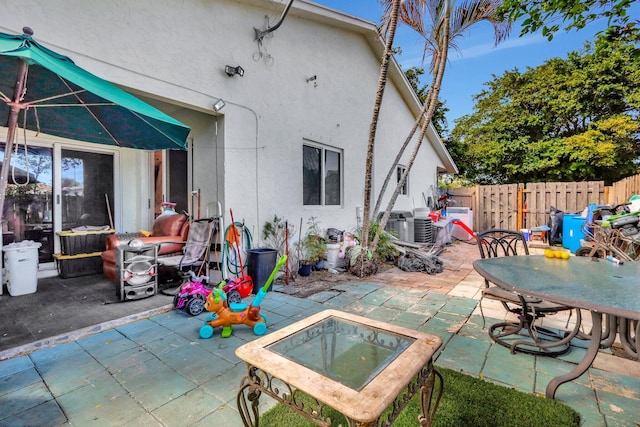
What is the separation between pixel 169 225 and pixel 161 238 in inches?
10.2

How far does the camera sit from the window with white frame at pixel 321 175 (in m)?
5.87

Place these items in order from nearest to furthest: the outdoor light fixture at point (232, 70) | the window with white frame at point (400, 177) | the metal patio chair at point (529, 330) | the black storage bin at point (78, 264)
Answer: the metal patio chair at point (529, 330) → the outdoor light fixture at point (232, 70) → the black storage bin at point (78, 264) → the window with white frame at point (400, 177)

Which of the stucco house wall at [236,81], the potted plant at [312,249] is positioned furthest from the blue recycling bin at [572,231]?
the potted plant at [312,249]

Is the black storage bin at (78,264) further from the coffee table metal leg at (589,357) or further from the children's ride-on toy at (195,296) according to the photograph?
the coffee table metal leg at (589,357)

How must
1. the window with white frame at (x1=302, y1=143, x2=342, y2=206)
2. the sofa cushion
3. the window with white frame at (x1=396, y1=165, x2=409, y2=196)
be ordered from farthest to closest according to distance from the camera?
the window with white frame at (x1=396, y1=165, x2=409, y2=196)
the window with white frame at (x1=302, y1=143, x2=342, y2=206)
the sofa cushion

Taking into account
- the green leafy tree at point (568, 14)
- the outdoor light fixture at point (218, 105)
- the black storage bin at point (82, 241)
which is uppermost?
the green leafy tree at point (568, 14)

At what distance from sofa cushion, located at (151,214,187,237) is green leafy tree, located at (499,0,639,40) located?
5.67 meters

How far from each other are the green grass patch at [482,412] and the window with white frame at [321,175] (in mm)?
4307

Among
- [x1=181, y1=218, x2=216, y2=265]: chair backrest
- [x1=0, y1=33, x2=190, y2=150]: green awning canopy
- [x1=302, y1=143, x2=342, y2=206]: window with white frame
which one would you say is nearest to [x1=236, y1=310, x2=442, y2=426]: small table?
[x1=0, y1=33, x2=190, y2=150]: green awning canopy

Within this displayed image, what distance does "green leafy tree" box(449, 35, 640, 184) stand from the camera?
11797 mm

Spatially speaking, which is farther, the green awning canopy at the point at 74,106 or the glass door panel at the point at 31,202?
the glass door panel at the point at 31,202

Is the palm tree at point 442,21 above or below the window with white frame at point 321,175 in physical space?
above

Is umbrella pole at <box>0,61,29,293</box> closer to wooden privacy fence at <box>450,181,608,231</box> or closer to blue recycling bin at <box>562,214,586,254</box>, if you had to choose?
blue recycling bin at <box>562,214,586,254</box>

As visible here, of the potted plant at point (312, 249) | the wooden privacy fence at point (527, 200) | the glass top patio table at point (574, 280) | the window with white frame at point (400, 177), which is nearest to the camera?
the glass top patio table at point (574, 280)
